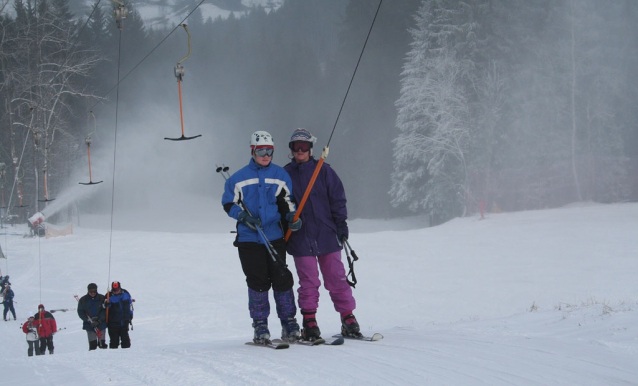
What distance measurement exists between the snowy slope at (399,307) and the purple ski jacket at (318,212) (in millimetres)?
982

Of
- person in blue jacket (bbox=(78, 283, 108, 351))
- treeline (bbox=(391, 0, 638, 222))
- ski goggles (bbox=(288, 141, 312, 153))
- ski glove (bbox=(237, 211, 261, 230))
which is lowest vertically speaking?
person in blue jacket (bbox=(78, 283, 108, 351))

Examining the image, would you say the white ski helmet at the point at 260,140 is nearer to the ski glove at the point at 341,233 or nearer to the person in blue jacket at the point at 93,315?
the ski glove at the point at 341,233

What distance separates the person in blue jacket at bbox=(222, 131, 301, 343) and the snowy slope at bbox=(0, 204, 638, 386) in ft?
1.84

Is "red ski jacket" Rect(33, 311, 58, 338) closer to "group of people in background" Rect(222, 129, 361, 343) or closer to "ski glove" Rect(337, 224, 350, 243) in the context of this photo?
"group of people in background" Rect(222, 129, 361, 343)

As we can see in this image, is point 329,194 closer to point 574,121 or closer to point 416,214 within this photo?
point 574,121

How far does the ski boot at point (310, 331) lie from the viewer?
5459 mm

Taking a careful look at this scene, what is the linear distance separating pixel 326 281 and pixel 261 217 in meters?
0.98

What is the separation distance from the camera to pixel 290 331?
5676 mm

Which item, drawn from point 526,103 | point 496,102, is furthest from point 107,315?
point 526,103

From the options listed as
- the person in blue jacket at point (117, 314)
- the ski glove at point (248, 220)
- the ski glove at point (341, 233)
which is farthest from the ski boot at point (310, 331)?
the person in blue jacket at point (117, 314)

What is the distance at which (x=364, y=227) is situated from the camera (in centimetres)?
4559

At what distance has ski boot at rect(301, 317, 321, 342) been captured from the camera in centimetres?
546

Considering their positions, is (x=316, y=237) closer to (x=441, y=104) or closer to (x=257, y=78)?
(x=441, y=104)

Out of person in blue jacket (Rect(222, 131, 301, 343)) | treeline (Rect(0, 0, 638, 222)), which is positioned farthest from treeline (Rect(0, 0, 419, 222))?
person in blue jacket (Rect(222, 131, 301, 343))
